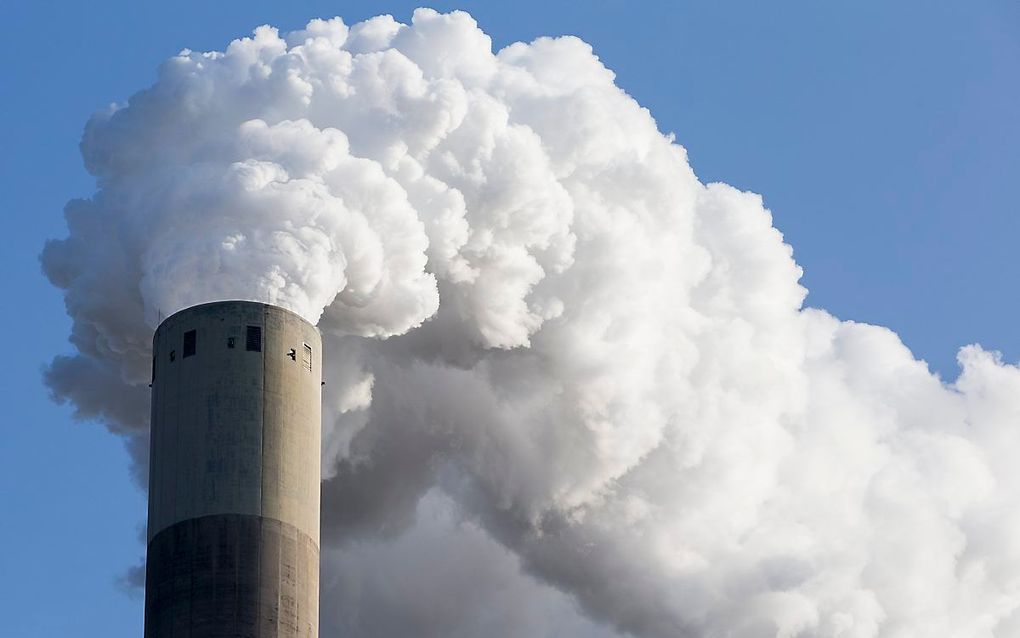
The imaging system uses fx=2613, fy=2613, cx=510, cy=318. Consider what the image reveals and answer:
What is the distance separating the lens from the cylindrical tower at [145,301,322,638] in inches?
3787

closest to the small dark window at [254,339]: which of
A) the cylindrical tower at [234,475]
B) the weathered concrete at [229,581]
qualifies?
the cylindrical tower at [234,475]

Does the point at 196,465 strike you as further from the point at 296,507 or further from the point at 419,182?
the point at 419,182

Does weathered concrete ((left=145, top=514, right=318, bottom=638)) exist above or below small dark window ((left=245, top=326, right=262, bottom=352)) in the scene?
below

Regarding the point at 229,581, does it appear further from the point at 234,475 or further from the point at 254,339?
the point at 254,339

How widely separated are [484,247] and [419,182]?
15.9 ft

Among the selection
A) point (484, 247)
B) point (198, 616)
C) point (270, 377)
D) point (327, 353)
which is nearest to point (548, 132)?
point (484, 247)

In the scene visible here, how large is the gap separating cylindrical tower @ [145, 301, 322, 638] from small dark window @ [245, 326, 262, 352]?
1.5 inches

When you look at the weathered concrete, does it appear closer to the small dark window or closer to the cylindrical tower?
the cylindrical tower

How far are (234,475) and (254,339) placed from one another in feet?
18.8


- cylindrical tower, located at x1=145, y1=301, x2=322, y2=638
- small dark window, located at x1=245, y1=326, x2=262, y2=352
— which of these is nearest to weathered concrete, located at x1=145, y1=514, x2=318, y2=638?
cylindrical tower, located at x1=145, y1=301, x2=322, y2=638

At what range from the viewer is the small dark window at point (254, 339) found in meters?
100

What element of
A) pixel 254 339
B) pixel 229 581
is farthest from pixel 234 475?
pixel 254 339

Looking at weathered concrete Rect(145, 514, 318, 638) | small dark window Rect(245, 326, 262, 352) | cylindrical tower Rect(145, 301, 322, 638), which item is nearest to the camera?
weathered concrete Rect(145, 514, 318, 638)

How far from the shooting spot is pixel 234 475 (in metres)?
98.1
